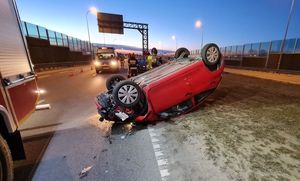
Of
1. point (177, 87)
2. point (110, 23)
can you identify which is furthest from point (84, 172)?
point (110, 23)

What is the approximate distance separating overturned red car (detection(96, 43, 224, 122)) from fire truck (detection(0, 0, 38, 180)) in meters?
1.48

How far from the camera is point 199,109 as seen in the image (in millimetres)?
4641

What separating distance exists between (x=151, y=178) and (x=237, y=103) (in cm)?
405

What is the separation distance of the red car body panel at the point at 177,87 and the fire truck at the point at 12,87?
→ 2.15m

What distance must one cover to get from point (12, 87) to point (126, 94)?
194 centimetres

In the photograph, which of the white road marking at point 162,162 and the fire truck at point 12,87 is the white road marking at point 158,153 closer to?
the white road marking at point 162,162

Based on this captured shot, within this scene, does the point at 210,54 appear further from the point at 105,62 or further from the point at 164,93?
the point at 105,62

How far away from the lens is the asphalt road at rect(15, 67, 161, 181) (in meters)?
2.40

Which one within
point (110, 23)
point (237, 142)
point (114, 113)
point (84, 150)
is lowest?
point (84, 150)

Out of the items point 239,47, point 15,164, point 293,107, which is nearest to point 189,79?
point 293,107

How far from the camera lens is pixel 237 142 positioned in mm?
2934

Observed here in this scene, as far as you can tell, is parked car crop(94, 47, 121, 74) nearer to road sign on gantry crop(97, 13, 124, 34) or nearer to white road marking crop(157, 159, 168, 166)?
road sign on gantry crop(97, 13, 124, 34)

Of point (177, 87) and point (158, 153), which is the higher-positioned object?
point (177, 87)

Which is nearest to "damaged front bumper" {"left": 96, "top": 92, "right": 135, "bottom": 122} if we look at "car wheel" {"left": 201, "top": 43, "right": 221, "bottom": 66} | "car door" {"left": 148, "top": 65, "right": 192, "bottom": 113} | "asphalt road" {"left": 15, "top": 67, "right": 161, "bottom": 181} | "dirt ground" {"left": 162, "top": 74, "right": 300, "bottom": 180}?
"asphalt road" {"left": 15, "top": 67, "right": 161, "bottom": 181}
